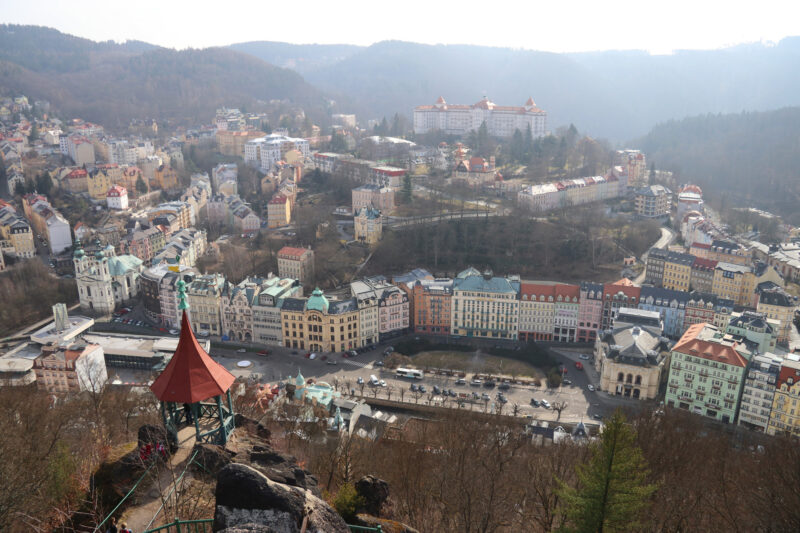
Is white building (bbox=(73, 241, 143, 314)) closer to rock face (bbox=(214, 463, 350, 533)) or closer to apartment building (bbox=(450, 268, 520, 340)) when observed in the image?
apartment building (bbox=(450, 268, 520, 340))

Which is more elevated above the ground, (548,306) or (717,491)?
(717,491)

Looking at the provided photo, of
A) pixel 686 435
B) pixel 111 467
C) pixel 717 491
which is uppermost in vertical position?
pixel 111 467

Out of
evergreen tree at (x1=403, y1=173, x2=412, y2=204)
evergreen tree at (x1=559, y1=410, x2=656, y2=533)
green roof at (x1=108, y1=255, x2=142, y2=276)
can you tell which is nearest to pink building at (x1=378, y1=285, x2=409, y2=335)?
evergreen tree at (x1=403, y1=173, x2=412, y2=204)

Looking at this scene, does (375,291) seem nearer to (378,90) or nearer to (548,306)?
(548,306)

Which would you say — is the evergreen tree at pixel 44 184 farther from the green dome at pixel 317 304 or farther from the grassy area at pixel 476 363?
the grassy area at pixel 476 363

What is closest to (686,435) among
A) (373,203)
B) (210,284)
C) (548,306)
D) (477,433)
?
(477,433)

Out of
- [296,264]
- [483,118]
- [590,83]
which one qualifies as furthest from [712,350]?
[590,83]
